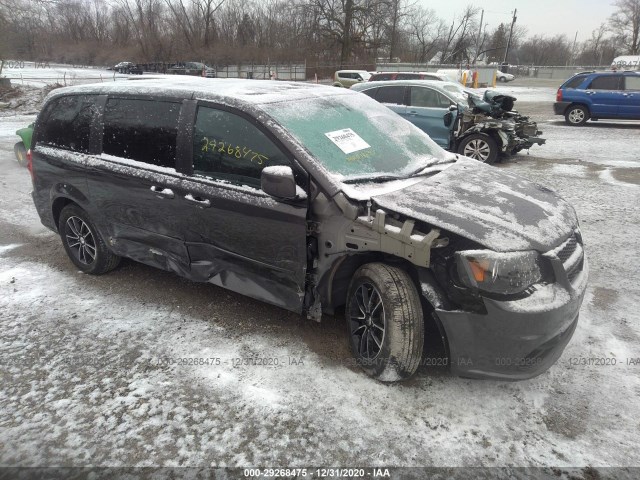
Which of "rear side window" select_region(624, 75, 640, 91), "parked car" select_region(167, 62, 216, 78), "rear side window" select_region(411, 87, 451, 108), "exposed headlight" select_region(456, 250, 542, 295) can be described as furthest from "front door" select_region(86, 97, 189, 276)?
"parked car" select_region(167, 62, 216, 78)

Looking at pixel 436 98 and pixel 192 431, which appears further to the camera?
pixel 436 98

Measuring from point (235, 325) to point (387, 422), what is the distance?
58.3 inches

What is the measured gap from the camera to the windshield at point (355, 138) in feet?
9.91

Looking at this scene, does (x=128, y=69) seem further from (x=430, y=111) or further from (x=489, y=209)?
(x=489, y=209)

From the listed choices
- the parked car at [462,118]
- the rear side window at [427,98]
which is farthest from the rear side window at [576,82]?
the rear side window at [427,98]

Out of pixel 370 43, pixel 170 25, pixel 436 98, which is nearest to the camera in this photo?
pixel 436 98

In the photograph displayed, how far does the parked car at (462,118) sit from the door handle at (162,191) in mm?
6977

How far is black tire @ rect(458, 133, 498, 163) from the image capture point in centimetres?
901

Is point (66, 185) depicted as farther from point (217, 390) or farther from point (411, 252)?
point (411, 252)

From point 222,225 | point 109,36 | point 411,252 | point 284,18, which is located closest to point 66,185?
point 222,225

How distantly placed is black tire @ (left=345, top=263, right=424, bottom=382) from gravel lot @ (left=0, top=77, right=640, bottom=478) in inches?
6.0

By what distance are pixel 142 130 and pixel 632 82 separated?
49.6 ft

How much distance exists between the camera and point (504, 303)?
2.38 m

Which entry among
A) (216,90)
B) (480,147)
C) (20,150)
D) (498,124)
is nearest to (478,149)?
(480,147)
